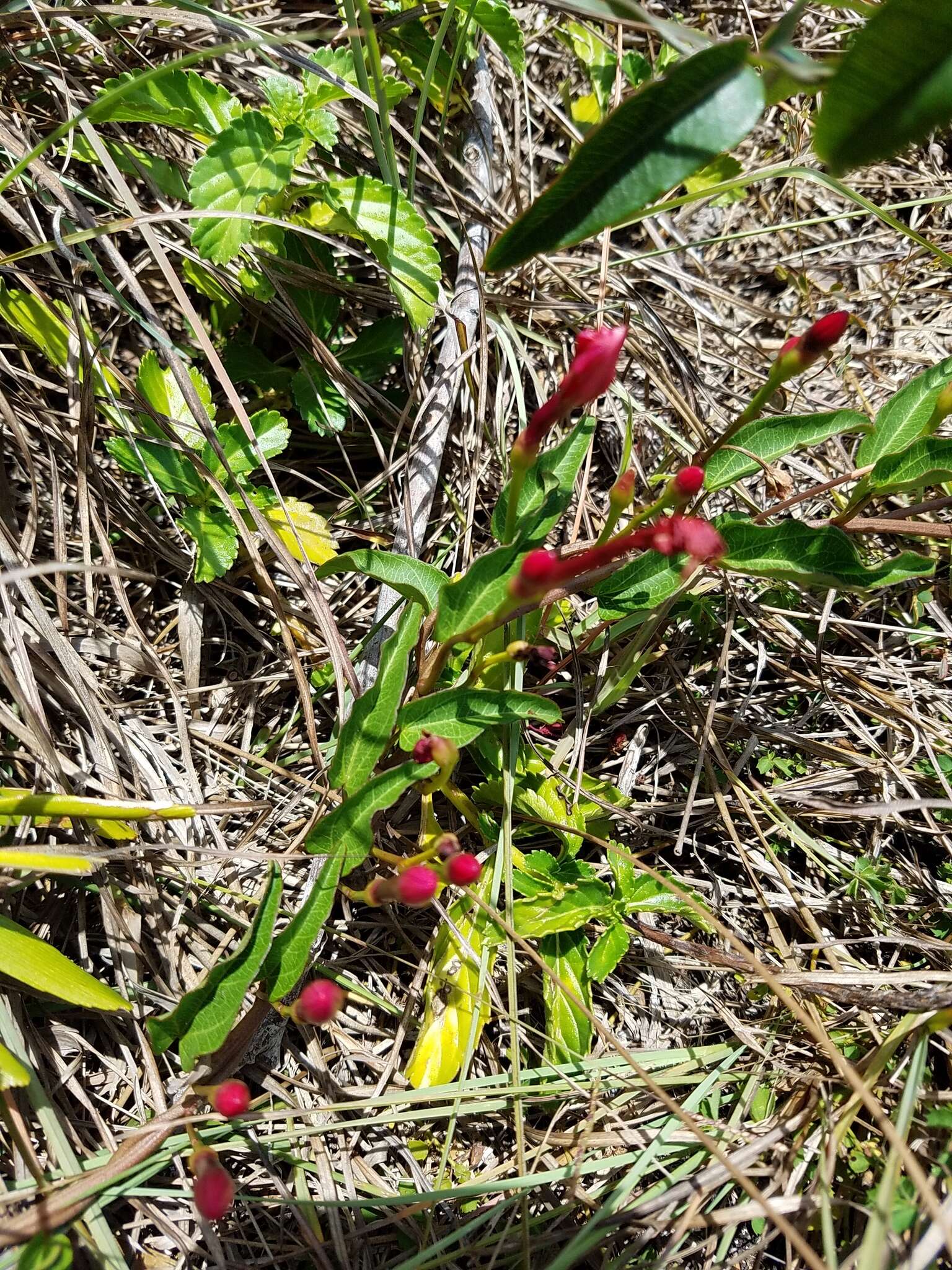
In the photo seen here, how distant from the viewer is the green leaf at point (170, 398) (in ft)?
5.82

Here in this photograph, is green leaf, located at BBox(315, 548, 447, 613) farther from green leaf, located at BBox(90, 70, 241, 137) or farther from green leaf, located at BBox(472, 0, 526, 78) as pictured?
green leaf, located at BBox(472, 0, 526, 78)

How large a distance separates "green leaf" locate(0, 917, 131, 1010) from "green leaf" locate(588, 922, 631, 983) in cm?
80

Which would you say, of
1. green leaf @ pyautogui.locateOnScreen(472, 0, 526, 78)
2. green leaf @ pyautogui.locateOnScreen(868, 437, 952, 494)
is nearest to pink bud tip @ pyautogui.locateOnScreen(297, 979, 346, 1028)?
green leaf @ pyautogui.locateOnScreen(868, 437, 952, 494)

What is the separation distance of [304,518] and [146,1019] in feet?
3.41

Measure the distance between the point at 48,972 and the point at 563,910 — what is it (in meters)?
0.87

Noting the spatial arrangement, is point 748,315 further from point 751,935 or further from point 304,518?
point 751,935

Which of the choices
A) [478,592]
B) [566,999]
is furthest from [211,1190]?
[478,592]

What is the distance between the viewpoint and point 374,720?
1.44m

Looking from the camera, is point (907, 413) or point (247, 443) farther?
point (247, 443)

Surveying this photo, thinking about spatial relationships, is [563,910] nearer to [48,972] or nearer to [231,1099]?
[231,1099]

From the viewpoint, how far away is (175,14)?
1731 mm

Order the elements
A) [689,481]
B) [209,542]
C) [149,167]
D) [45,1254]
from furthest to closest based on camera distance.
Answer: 1. [149,167]
2. [209,542]
3. [689,481]
4. [45,1254]

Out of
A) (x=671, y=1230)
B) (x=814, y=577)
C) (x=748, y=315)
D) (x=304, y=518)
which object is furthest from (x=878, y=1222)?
(x=748, y=315)

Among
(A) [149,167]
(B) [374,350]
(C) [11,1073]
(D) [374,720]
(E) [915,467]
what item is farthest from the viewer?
(B) [374,350]
